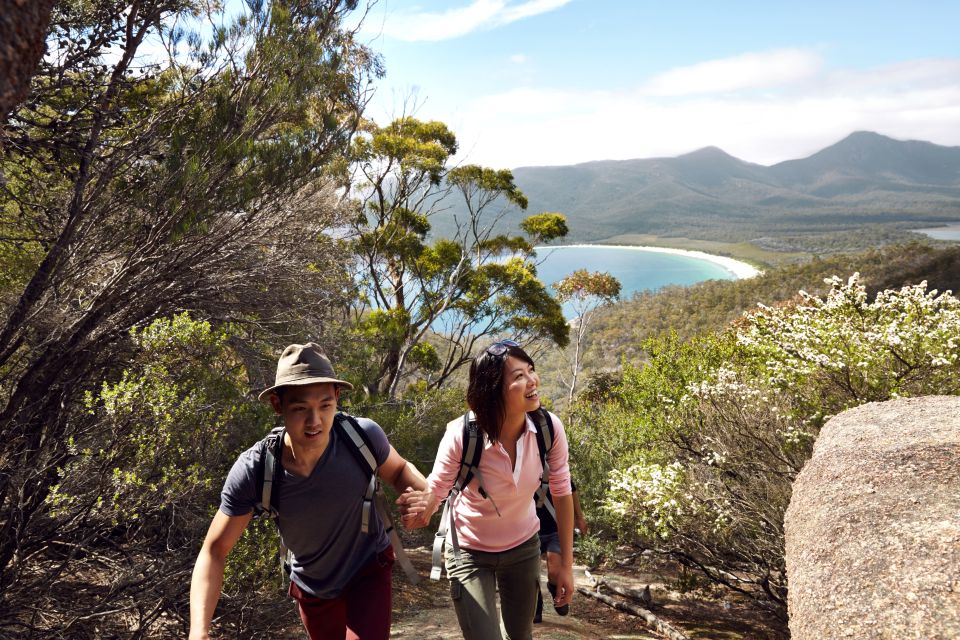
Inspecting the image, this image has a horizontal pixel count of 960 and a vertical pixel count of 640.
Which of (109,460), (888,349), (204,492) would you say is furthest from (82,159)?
(888,349)

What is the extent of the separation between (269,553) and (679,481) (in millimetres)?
4729

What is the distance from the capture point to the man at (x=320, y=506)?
2064 millimetres

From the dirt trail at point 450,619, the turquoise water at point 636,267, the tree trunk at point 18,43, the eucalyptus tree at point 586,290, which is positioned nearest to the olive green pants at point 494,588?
the tree trunk at point 18,43

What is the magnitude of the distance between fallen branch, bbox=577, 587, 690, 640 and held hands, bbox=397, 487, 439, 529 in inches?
242

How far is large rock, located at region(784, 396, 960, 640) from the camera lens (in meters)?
2.10

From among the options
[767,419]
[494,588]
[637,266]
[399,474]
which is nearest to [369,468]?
[399,474]

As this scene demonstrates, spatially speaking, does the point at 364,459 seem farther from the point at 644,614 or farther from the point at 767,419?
the point at 644,614

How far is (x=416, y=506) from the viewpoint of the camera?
86.7 inches

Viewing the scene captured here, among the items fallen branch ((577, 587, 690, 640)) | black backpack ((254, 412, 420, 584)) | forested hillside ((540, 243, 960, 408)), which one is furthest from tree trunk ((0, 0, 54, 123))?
forested hillside ((540, 243, 960, 408))

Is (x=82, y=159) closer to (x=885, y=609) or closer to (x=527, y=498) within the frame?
(x=527, y=498)

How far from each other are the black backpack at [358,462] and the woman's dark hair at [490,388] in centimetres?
51

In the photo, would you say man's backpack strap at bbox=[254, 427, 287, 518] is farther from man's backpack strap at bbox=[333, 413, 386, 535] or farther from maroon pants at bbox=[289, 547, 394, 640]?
maroon pants at bbox=[289, 547, 394, 640]

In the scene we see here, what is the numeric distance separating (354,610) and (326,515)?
0.37 m

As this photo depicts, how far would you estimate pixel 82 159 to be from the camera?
17.3ft
